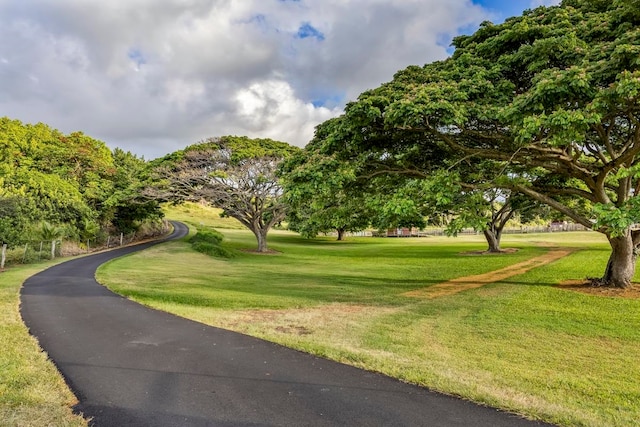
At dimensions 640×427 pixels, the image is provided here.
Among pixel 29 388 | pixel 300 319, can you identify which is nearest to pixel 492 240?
pixel 300 319

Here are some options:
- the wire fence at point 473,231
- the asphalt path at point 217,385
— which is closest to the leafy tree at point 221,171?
the asphalt path at point 217,385

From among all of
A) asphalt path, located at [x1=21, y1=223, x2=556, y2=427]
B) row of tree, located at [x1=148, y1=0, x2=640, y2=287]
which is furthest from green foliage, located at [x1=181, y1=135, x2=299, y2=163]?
asphalt path, located at [x1=21, y1=223, x2=556, y2=427]

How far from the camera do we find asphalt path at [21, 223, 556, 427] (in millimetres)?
4363

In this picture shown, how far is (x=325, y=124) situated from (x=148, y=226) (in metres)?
44.3

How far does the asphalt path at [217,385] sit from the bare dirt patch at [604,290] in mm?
11690

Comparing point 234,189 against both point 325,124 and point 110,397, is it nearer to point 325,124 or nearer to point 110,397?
point 325,124

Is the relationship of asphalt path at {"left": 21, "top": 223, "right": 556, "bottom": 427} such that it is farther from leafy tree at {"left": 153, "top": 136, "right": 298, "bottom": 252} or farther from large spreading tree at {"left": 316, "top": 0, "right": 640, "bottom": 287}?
leafy tree at {"left": 153, "top": 136, "right": 298, "bottom": 252}

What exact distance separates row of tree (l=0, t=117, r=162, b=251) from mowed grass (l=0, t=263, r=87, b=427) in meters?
18.3

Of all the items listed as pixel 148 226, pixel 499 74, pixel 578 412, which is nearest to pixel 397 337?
pixel 578 412

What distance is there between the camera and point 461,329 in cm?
943

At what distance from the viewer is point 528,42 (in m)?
11.5

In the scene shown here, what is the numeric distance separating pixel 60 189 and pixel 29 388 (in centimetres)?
3246

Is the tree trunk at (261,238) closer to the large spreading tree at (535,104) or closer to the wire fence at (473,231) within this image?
the large spreading tree at (535,104)

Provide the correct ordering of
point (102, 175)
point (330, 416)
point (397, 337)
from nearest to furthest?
point (330, 416) → point (397, 337) → point (102, 175)
